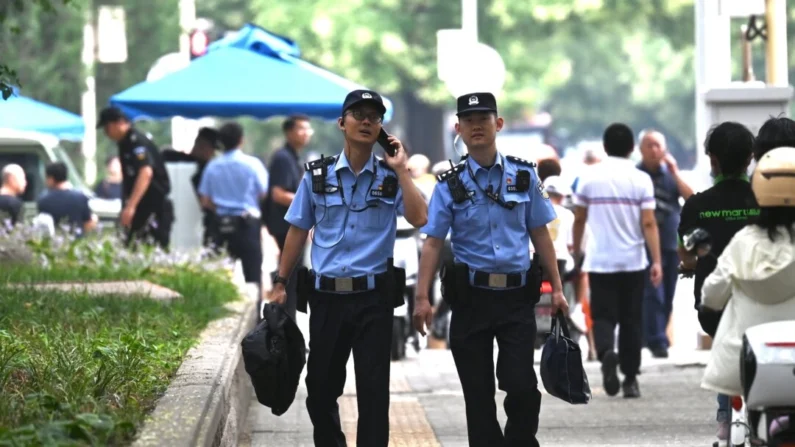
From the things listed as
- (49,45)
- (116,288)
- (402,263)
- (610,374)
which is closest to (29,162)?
(402,263)

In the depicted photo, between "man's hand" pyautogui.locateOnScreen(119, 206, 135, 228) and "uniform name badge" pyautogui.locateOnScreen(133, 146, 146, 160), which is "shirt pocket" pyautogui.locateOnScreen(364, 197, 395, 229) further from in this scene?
"man's hand" pyautogui.locateOnScreen(119, 206, 135, 228)

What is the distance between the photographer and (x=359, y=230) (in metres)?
8.31

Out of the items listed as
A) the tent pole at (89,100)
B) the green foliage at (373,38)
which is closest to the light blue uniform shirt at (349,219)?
the green foliage at (373,38)

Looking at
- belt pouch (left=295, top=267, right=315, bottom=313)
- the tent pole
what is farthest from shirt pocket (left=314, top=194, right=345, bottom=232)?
the tent pole

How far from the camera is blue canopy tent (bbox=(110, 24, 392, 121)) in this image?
58.0ft

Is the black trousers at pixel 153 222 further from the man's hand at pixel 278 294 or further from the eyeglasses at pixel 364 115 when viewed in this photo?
the eyeglasses at pixel 364 115

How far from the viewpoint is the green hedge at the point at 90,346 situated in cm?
663

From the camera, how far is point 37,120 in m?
26.6

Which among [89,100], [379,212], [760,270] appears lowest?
[760,270]

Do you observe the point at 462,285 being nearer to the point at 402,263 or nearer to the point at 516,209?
the point at 516,209

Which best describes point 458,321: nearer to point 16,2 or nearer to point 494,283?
point 494,283

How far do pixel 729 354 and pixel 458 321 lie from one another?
4.93ft

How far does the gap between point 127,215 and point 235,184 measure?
1143 mm

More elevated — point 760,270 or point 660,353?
point 760,270
